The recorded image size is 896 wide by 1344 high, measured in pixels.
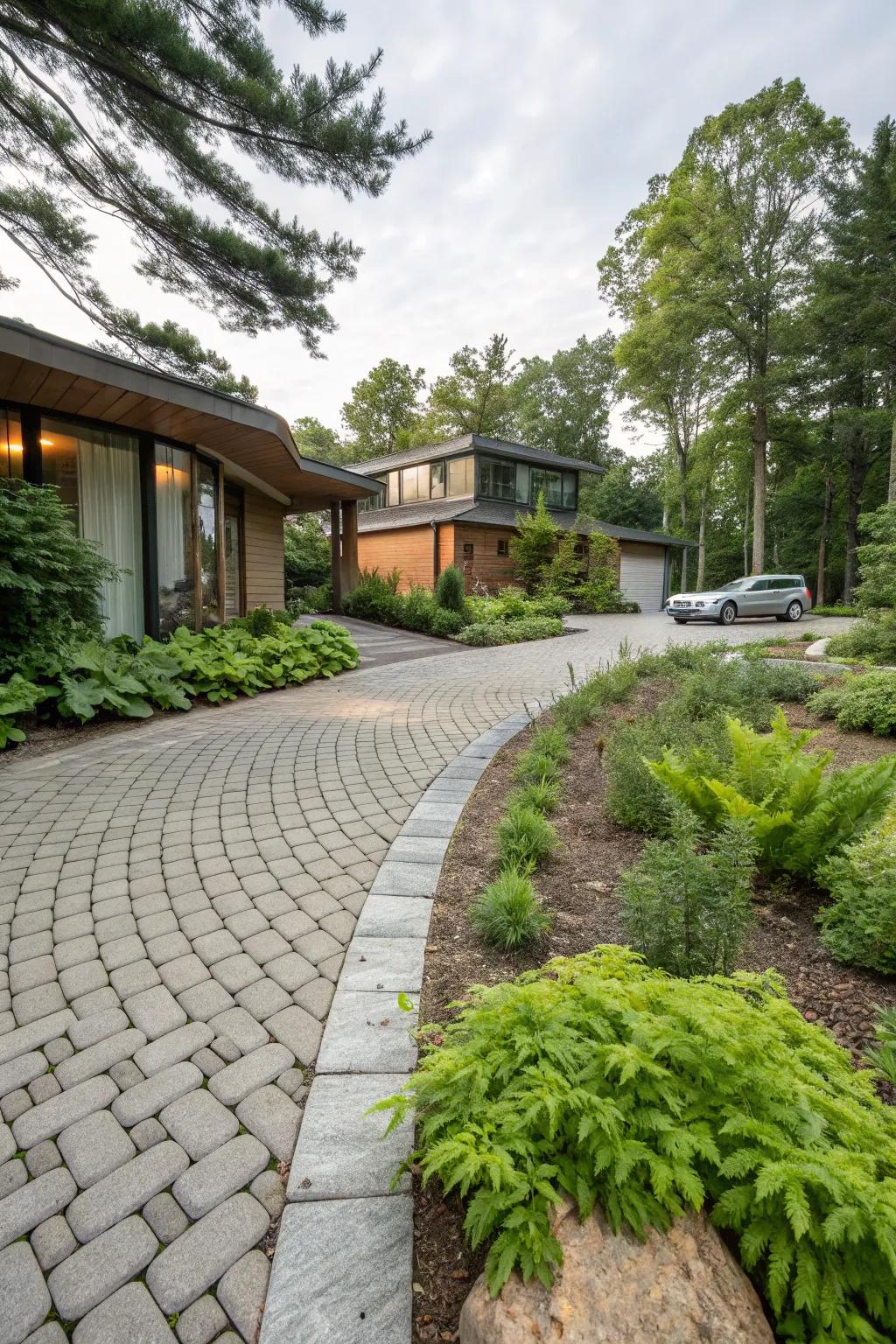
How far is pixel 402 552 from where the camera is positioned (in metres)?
20.9

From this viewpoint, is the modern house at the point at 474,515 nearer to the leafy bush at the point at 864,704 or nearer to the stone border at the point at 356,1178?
the leafy bush at the point at 864,704

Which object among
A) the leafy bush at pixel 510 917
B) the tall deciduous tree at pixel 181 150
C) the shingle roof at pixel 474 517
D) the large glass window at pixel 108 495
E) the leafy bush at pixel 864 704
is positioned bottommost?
the leafy bush at pixel 510 917

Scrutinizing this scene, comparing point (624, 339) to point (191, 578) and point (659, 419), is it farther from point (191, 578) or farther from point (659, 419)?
point (191, 578)

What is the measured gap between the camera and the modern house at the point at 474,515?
19.1 m

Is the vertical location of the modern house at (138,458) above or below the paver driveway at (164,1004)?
above

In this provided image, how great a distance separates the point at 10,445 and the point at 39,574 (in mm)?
1871

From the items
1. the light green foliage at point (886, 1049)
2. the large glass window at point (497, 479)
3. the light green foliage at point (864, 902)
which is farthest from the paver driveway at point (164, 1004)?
the large glass window at point (497, 479)

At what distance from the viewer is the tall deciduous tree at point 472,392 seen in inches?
1253

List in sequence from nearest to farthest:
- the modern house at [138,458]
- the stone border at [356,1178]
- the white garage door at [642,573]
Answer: the stone border at [356,1178] < the modern house at [138,458] < the white garage door at [642,573]

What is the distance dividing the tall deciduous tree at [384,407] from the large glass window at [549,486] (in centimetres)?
1657

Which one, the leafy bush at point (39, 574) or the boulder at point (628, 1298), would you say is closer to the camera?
the boulder at point (628, 1298)

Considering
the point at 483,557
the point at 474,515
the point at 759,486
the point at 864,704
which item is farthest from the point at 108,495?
the point at 759,486

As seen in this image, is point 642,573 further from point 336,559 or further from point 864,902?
point 864,902

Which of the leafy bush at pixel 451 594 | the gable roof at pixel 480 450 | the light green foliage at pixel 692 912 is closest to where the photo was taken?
the light green foliage at pixel 692 912
